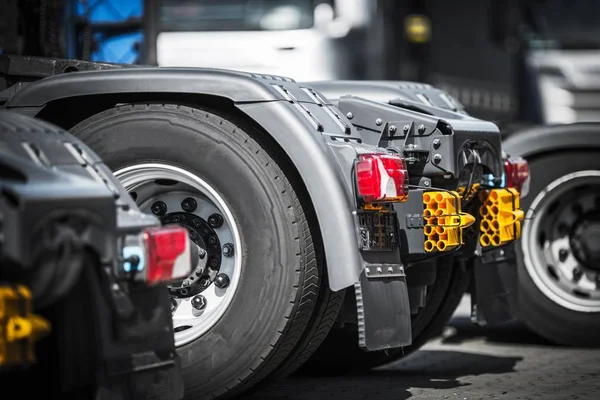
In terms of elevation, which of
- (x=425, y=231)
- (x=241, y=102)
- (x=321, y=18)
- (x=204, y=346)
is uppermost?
(x=321, y=18)

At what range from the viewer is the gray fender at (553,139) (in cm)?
753

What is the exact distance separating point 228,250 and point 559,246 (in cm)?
290

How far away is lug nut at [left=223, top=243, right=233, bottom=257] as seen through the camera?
17.3ft

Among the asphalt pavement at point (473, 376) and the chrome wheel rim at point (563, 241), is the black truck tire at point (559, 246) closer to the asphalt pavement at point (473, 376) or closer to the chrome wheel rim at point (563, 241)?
the chrome wheel rim at point (563, 241)

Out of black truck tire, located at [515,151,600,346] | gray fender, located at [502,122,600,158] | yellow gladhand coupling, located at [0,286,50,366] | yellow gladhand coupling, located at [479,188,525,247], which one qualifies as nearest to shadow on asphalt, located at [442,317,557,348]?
black truck tire, located at [515,151,600,346]

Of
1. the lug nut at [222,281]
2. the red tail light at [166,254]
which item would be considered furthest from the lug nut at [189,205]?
the red tail light at [166,254]

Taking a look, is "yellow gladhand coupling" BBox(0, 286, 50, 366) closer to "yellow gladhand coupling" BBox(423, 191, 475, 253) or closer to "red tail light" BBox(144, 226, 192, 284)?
"red tail light" BBox(144, 226, 192, 284)

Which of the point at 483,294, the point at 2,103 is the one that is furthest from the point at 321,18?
the point at 2,103

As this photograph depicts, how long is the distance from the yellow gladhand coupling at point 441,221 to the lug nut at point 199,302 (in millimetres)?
914

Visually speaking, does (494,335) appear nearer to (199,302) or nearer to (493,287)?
(493,287)

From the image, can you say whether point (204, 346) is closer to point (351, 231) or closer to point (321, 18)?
point (351, 231)

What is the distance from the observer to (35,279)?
11.5 ft

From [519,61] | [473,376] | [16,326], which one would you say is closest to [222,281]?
[473,376]

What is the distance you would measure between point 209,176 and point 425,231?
0.92 metres
